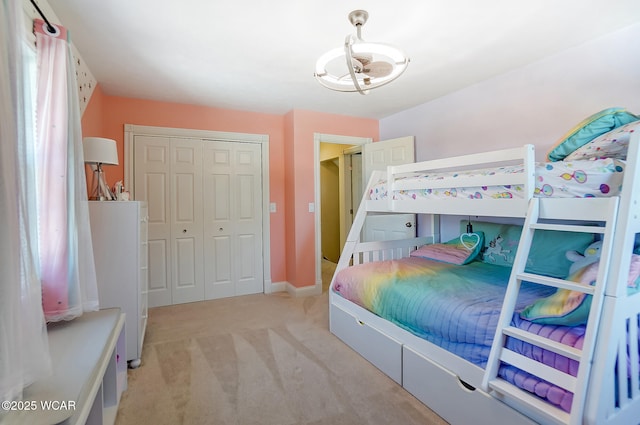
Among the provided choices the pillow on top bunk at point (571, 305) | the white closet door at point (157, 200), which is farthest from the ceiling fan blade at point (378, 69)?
the white closet door at point (157, 200)

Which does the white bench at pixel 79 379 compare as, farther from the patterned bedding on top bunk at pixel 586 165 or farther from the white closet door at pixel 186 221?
the patterned bedding on top bunk at pixel 586 165

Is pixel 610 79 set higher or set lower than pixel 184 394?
higher

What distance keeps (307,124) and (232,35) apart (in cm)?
176

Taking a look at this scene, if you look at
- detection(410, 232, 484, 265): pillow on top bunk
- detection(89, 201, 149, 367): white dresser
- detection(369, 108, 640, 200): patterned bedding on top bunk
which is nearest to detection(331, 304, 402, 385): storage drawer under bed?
detection(410, 232, 484, 265): pillow on top bunk

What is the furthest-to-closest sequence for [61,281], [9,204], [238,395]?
[238,395]
[61,281]
[9,204]

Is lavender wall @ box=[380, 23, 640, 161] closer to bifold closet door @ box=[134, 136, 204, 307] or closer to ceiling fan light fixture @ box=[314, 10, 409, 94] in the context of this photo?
ceiling fan light fixture @ box=[314, 10, 409, 94]

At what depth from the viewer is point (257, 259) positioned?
154 inches

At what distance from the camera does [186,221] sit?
11.7 ft

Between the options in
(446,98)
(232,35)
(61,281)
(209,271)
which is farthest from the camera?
(209,271)

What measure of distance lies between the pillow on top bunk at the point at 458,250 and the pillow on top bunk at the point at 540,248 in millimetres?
106


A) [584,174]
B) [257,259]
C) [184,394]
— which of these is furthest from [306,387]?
[257,259]

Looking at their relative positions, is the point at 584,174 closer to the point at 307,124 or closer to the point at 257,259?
the point at 307,124

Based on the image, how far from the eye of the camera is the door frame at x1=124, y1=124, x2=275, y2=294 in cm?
329

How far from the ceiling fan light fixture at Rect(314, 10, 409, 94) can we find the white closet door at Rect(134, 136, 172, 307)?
2.24m
